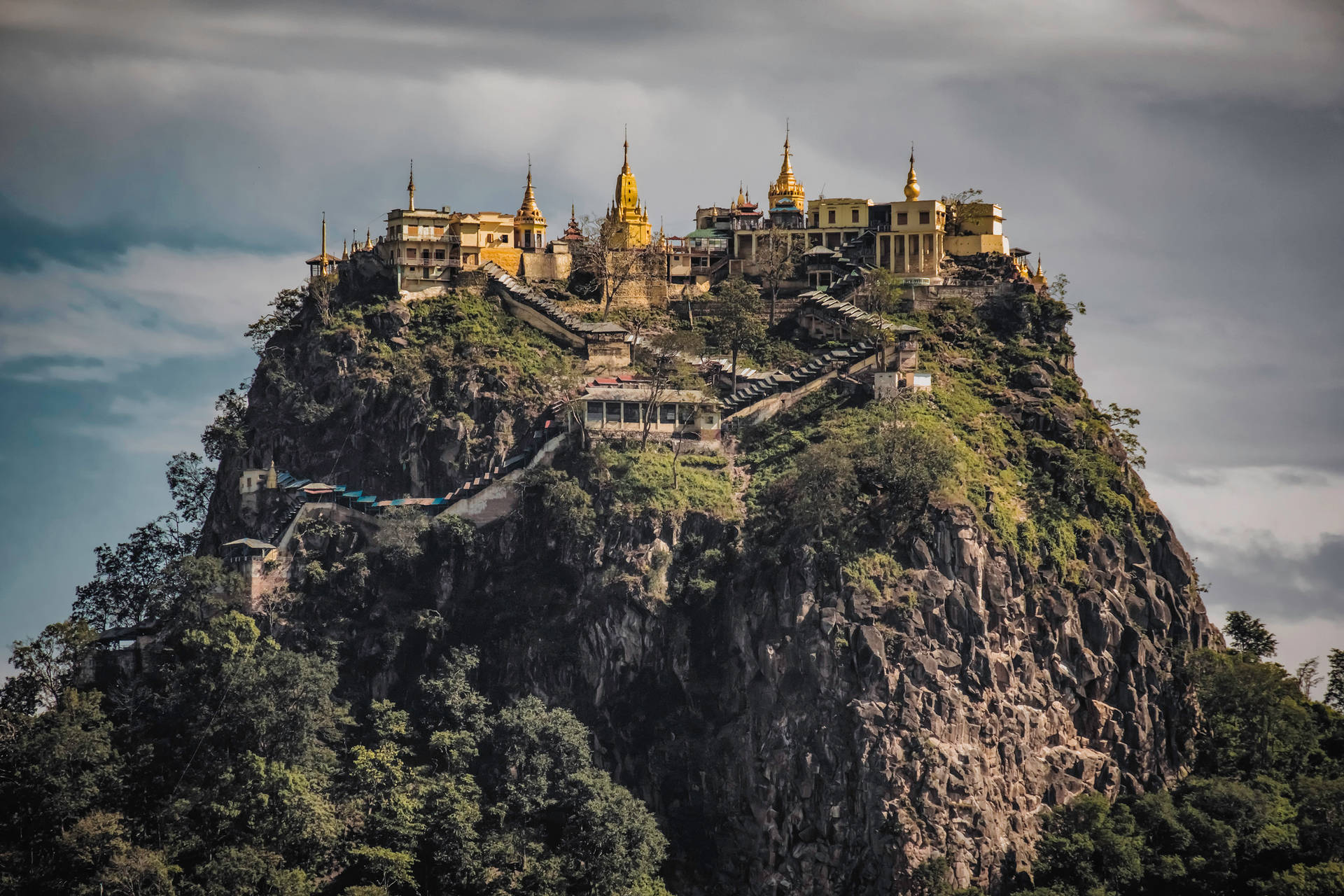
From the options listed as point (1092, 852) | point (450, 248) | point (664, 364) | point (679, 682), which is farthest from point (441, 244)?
point (1092, 852)

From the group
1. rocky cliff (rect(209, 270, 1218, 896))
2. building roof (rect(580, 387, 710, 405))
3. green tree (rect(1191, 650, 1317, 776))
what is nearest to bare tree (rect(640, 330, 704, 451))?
building roof (rect(580, 387, 710, 405))

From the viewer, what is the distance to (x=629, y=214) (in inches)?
4471

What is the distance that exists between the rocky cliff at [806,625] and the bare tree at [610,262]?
9.76 m

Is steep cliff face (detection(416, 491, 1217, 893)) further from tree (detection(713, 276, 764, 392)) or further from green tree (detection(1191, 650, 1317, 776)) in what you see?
tree (detection(713, 276, 764, 392))

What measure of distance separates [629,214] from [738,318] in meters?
14.7

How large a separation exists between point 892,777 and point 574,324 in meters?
29.8

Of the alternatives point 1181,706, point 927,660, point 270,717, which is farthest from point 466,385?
point 1181,706

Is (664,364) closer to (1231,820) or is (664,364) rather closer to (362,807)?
(362,807)

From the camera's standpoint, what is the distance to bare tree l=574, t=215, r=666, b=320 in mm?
105750

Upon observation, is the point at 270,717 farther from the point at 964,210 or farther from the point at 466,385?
the point at 964,210

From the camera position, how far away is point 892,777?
81812 millimetres

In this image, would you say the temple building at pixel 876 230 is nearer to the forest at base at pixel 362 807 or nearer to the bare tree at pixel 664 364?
the bare tree at pixel 664 364

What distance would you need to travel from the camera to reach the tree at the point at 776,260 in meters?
106

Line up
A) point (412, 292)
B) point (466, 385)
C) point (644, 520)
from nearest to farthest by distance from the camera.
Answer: point (644, 520) → point (466, 385) → point (412, 292)
